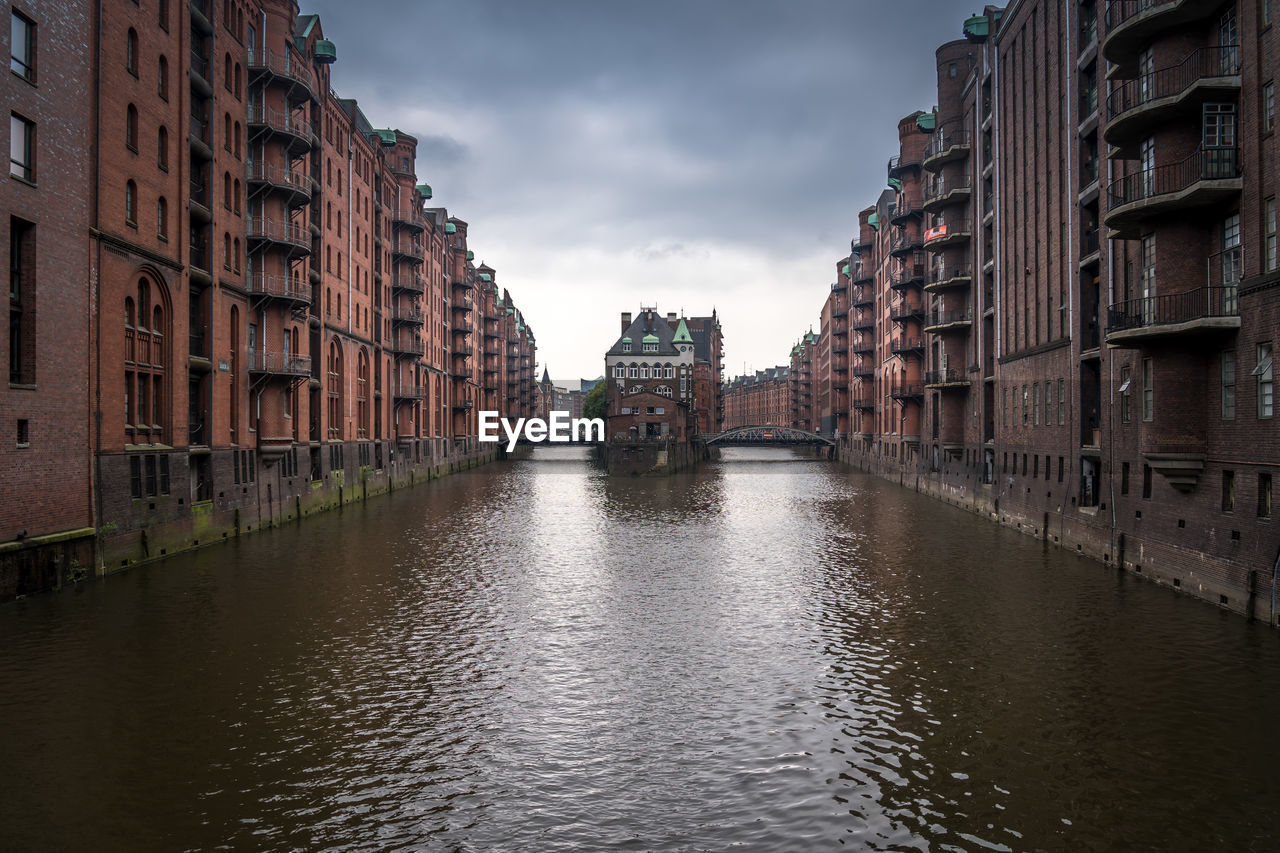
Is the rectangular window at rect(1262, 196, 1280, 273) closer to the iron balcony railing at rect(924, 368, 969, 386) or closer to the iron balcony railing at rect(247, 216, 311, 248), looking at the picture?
the iron balcony railing at rect(924, 368, 969, 386)

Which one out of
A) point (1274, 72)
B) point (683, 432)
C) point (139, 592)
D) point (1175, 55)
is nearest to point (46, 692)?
point (139, 592)

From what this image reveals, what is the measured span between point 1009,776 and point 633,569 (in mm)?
19138

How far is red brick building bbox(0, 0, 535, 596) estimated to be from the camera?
971 inches

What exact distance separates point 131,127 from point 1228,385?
1320 inches

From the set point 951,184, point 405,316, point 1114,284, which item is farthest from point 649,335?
point 1114,284

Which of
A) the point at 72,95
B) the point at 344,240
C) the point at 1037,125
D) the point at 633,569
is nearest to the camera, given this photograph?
the point at 72,95

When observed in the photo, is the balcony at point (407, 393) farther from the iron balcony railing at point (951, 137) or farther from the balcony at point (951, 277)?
the iron balcony railing at point (951, 137)

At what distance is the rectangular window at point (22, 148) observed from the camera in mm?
22903

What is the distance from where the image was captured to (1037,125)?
39312 mm

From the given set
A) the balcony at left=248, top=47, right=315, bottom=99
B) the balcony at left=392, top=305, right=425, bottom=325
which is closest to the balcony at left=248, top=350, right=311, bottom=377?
the balcony at left=248, top=47, right=315, bottom=99

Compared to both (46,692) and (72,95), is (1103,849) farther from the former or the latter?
(72,95)

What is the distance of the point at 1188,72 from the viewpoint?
23.4 m

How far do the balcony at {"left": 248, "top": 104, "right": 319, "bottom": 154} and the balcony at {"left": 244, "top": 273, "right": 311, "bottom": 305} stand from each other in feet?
20.9

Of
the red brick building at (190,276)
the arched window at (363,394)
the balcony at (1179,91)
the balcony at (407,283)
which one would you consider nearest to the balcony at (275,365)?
the red brick building at (190,276)
